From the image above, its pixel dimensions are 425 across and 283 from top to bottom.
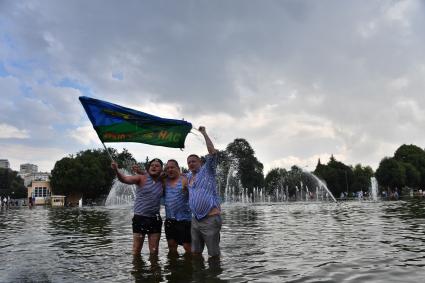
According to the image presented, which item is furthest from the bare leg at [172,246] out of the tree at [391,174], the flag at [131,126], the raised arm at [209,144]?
the tree at [391,174]

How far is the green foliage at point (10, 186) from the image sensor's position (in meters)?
160

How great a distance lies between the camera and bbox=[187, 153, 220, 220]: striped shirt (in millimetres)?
7922

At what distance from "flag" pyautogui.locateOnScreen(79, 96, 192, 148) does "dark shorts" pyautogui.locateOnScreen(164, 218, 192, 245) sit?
5.60 feet

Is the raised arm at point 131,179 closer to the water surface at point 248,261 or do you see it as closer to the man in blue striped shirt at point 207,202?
the man in blue striped shirt at point 207,202

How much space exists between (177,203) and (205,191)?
1.02m

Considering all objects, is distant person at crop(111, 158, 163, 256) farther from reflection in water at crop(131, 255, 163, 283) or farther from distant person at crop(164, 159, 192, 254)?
reflection in water at crop(131, 255, 163, 283)

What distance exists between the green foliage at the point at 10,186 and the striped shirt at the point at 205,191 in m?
161

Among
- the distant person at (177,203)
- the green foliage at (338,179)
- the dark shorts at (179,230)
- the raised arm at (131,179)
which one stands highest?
the green foliage at (338,179)

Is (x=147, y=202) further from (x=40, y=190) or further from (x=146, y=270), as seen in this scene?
(x=40, y=190)

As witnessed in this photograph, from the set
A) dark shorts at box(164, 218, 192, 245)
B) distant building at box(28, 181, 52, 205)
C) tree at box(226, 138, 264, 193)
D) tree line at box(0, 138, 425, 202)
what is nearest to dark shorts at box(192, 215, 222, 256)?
dark shorts at box(164, 218, 192, 245)

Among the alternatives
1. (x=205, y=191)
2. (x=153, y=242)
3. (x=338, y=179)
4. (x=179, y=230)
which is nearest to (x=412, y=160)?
(x=338, y=179)

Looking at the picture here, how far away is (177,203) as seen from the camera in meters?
8.73

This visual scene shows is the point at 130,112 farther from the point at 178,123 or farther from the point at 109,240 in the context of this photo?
the point at 109,240

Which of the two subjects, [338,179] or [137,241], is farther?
[338,179]
